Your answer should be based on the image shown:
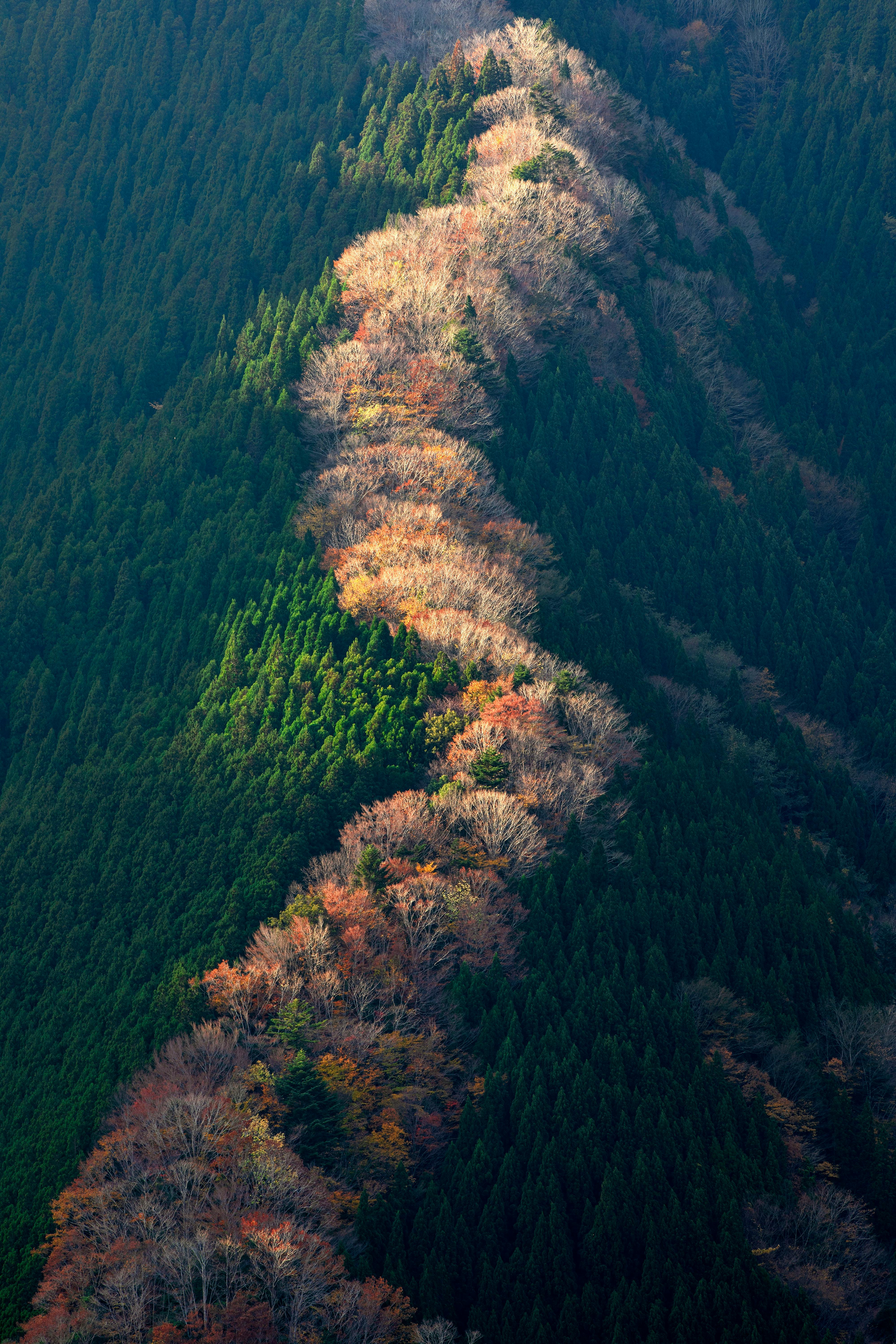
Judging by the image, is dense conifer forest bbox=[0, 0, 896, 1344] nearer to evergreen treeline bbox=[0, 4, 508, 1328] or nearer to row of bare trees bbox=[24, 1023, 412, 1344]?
row of bare trees bbox=[24, 1023, 412, 1344]

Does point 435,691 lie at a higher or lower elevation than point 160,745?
higher

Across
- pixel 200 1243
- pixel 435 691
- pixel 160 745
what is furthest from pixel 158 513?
pixel 200 1243

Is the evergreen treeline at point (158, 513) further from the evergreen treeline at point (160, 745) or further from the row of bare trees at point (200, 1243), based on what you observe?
the row of bare trees at point (200, 1243)

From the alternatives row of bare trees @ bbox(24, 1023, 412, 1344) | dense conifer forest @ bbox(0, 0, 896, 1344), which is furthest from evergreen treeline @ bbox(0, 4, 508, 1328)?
row of bare trees @ bbox(24, 1023, 412, 1344)

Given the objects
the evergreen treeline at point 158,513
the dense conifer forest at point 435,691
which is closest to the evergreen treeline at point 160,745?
the evergreen treeline at point 158,513


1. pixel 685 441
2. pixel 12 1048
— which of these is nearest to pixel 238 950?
pixel 12 1048

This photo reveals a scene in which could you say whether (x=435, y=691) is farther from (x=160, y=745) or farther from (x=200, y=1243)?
(x=200, y=1243)

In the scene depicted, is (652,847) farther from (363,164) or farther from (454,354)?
(363,164)

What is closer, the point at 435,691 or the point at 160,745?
the point at 435,691
